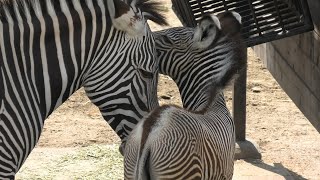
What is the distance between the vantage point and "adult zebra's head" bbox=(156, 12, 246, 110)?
4.80 meters

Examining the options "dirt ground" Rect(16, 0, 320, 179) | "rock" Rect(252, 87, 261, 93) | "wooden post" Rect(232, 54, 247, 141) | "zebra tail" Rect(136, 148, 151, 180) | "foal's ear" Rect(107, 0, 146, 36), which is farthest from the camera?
"rock" Rect(252, 87, 261, 93)

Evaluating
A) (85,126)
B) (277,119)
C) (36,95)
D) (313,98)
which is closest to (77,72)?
(36,95)

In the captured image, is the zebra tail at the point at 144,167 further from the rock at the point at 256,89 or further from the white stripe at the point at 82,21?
the rock at the point at 256,89

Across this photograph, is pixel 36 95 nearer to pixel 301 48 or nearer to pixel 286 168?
pixel 301 48

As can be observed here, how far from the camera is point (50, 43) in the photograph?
4.24 metres

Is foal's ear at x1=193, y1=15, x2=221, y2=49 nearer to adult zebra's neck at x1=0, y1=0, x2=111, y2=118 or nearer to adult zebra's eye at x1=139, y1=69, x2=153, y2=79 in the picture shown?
adult zebra's eye at x1=139, y1=69, x2=153, y2=79

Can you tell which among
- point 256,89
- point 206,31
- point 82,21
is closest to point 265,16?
point 206,31

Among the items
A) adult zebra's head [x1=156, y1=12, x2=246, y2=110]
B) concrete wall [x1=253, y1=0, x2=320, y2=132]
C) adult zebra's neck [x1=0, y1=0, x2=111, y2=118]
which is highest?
adult zebra's neck [x1=0, y1=0, x2=111, y2=118]

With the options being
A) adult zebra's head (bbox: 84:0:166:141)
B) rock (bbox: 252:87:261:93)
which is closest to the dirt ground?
rock (bbox: 252:87:261:93)

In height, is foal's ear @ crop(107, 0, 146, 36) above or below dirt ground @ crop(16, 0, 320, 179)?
above

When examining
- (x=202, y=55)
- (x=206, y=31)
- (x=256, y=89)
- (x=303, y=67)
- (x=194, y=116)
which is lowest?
(x=256, y=89)

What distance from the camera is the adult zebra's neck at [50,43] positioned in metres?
4.11

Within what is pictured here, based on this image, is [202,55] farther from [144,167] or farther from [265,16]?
[144,167]

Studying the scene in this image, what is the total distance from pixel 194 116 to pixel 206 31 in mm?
795
